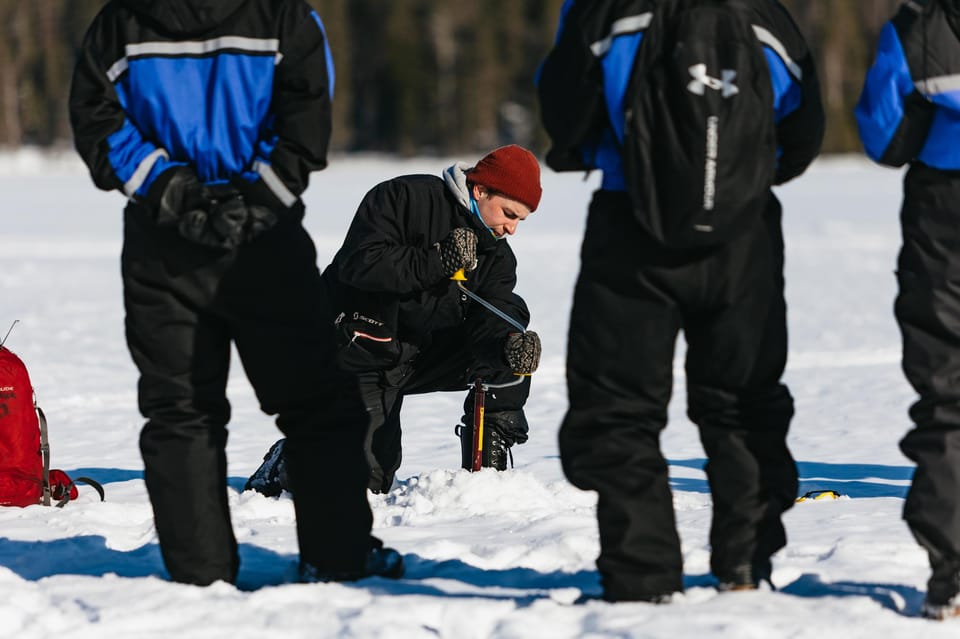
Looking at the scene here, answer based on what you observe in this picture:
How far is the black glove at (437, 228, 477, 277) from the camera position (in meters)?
4.29

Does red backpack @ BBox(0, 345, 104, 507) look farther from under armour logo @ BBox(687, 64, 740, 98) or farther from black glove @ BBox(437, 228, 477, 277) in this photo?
under armour logo @ BBox(687, 64, 740, 98)

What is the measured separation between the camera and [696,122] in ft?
8.21

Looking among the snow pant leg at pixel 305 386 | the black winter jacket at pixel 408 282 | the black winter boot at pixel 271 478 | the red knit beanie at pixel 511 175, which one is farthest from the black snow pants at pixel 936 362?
the black winter boot at pixel 271 478

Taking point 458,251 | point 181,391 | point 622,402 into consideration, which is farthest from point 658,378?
point 458,251

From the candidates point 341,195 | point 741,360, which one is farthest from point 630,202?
point 341,195

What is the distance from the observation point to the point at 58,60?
6338 cm

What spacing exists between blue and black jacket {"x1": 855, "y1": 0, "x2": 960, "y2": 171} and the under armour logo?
1.01ft

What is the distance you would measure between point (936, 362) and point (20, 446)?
288 cm

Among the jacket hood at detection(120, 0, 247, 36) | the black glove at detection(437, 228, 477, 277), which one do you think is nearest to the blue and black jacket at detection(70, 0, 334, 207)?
the jacket hood at detection(120, 0, 247, 36)

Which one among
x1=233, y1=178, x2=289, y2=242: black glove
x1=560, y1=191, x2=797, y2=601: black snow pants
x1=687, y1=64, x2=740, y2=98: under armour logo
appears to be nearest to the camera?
x1=687, y1=64, x2=740, y2=98: under armour logo

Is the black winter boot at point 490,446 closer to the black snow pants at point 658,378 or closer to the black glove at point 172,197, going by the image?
the black snow pants at point 658,378

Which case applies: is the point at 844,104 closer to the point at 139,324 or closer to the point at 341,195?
the point at 341,195

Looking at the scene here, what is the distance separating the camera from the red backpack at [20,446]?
4.13 m

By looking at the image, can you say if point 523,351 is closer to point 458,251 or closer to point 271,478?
point 458,251
